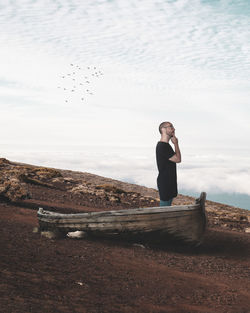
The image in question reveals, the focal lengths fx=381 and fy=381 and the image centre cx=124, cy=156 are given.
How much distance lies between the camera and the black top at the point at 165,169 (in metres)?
9.06

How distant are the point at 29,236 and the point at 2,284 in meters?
3.80

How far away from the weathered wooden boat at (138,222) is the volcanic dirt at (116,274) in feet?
1.00

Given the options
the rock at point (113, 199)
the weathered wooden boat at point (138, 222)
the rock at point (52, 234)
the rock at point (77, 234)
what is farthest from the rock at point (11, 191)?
the rock at point (113, 199)

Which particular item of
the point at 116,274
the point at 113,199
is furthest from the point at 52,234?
the point at 113,199

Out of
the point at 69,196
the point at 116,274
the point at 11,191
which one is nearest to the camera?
the point at 116,274

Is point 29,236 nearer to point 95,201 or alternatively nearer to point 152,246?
point 152,246

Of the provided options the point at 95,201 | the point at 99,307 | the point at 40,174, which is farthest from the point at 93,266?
the point at 40,174

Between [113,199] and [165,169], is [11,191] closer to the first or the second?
[165,169]

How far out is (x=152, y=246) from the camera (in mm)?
9625

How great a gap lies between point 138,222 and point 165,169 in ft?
4.68

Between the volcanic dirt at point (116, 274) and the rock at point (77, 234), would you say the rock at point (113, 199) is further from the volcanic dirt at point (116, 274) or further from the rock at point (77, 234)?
the rock at point (77, 234)

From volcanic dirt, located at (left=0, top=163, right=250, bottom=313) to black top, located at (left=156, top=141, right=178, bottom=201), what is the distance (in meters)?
1.53

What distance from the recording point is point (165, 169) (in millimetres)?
9117

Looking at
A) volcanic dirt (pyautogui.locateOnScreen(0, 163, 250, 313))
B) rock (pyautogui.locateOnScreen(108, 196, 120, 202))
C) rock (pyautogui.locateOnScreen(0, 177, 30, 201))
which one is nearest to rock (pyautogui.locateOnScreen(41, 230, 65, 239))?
volcanic dirt (pyautogui.locateOnScreen(0, 163, 250, 313))
